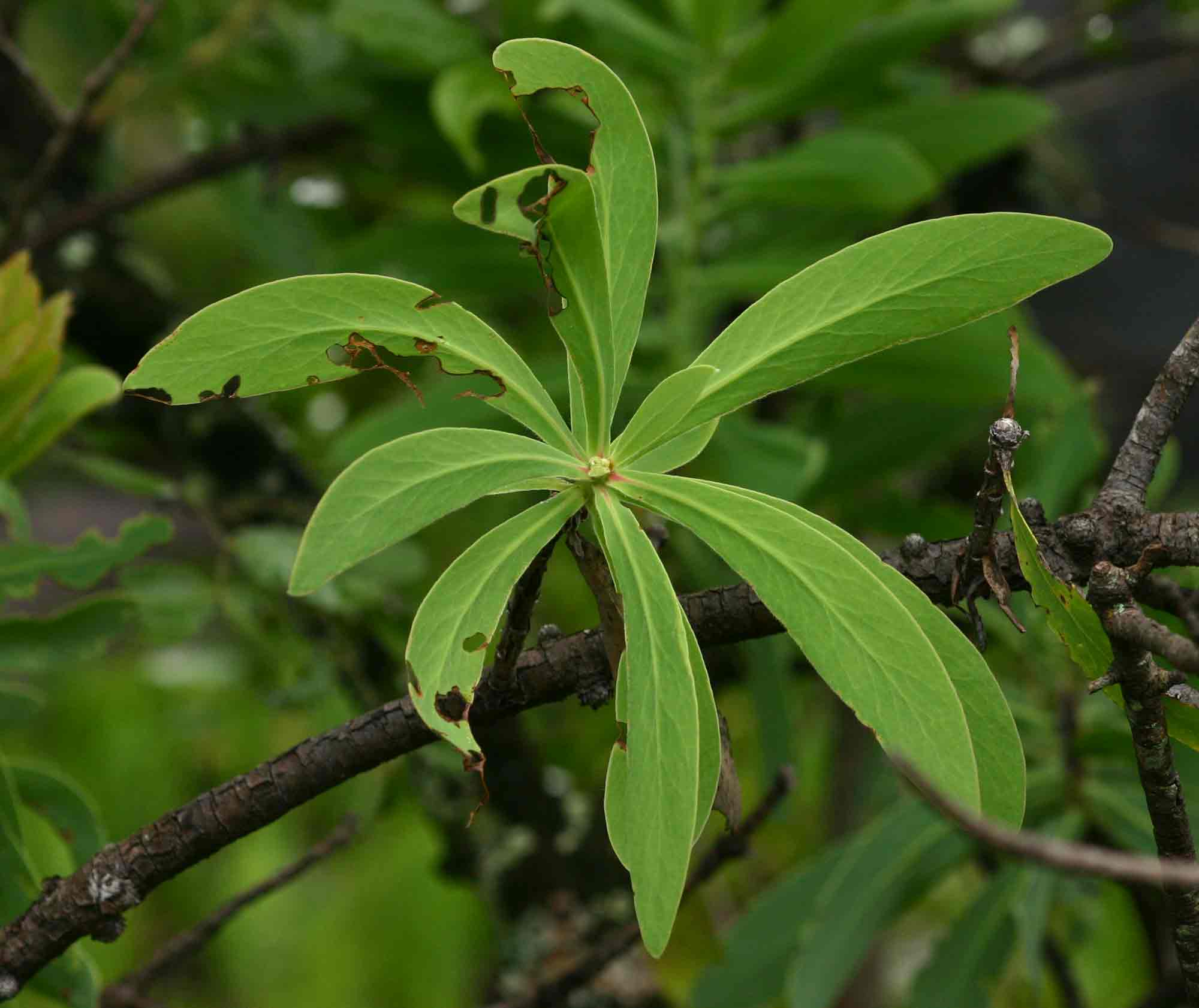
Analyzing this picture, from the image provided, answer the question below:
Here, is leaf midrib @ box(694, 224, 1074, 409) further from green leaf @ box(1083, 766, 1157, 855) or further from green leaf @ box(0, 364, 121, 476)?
green leaf @ box(1083, 766, 1157, 855)

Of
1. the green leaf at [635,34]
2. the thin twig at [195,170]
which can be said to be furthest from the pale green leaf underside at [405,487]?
the thin twig at [195,170]

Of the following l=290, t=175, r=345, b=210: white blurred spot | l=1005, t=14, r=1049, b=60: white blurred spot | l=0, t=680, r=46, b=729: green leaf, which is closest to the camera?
l=0, t=680, r=46, b=729: green leaf

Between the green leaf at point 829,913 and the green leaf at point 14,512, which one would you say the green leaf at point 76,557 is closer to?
the green leaf at point 14,512

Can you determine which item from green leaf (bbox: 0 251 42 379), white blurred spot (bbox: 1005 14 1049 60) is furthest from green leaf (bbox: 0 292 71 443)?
white blurred spot (bbox: 1005 14 1049 60)

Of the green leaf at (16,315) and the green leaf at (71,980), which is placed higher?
the green leaf at (16,315)

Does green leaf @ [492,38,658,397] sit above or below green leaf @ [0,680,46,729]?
above

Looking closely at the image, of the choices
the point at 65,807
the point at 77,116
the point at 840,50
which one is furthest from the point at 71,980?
the point at 840,50

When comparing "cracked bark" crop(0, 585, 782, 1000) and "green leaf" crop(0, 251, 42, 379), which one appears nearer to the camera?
"cracked bark" crop(0, 585, 782, 1000)
